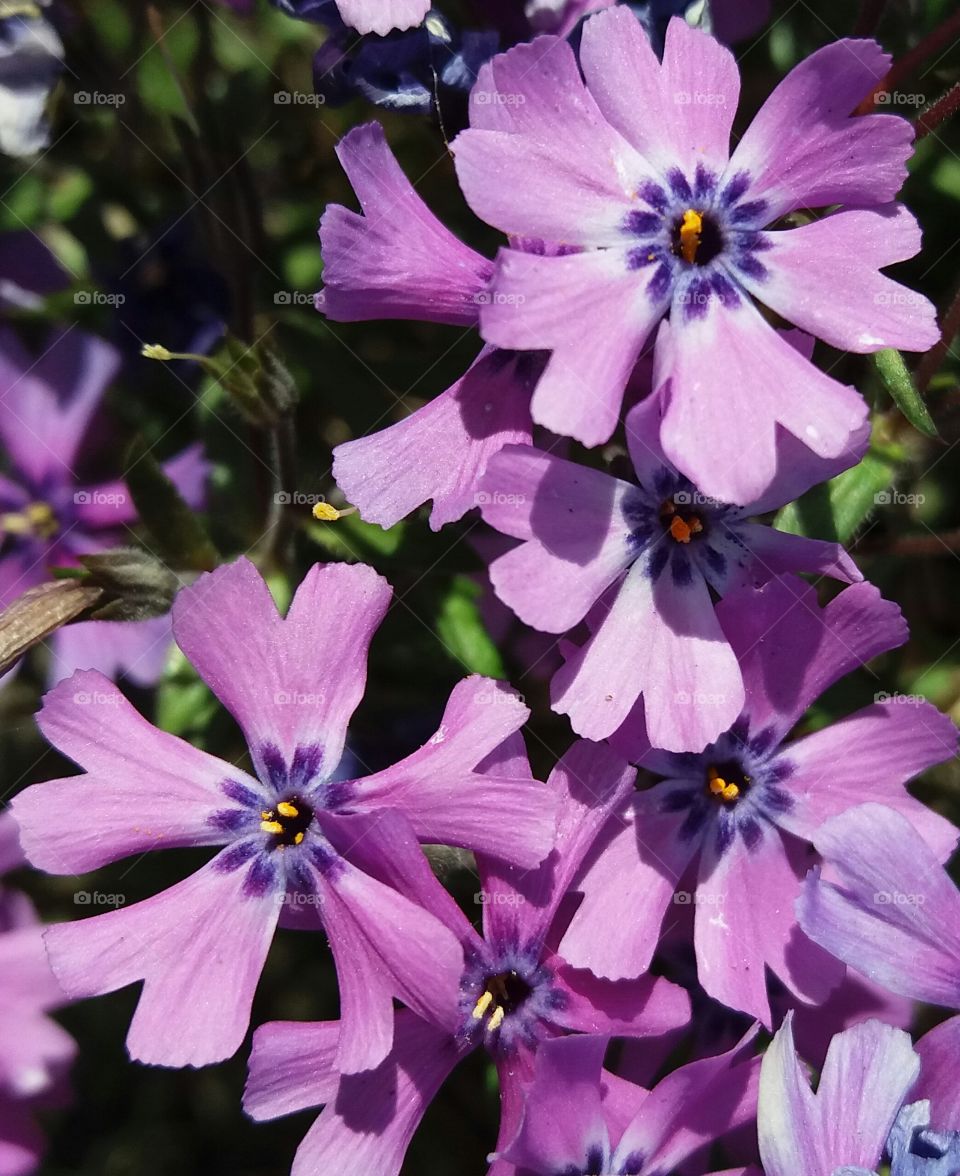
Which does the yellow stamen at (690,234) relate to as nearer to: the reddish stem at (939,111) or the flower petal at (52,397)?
the reddish stem at (939,111)

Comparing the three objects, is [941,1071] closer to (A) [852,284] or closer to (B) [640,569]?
(B) [640,569]

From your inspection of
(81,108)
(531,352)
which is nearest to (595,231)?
(531,352)

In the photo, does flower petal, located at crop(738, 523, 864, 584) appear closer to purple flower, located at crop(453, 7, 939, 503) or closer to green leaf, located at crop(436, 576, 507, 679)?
purple flower, located at crop(453, 7, 939, 503)

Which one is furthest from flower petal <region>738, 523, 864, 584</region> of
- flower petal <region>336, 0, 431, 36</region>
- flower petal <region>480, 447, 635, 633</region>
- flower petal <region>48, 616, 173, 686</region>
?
flower petal <region>48, 616, 173, 686</region>

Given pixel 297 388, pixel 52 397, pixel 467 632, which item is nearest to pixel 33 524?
pixel 52 397

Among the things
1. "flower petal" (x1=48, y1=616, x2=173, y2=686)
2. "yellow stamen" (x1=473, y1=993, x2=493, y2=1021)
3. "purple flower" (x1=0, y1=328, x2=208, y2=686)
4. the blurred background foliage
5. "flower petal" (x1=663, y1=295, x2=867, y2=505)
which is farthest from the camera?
"purple flower" (x1=0, y1=328, x2=208, y2=686)

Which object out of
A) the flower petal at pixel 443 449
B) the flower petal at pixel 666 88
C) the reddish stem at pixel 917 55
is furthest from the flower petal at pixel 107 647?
the reddish stem at pixel 917 55
